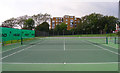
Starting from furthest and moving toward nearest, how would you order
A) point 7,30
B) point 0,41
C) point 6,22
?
point 6,22, point 7,30, point 0,41

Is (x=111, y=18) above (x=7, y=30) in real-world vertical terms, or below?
above

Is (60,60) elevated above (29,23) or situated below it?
below

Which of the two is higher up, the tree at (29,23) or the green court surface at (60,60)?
the tree at (29,23)

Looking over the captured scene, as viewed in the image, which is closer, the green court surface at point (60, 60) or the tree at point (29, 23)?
the green court surface at point (60, 60)

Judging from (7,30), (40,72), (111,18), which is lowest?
(40,72)

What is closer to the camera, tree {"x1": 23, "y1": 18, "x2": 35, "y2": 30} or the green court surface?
the green court surface

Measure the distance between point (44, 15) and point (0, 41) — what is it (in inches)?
2496

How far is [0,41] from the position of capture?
676 inches

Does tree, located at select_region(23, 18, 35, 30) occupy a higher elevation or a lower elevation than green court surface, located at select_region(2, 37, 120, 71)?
higher

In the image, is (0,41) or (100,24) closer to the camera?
(0,41)

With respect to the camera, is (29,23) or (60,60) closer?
(60,60)

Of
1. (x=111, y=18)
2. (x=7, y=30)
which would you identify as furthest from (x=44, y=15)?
(x=7, y=30)

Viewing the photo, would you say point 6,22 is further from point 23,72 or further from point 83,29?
point 23,72

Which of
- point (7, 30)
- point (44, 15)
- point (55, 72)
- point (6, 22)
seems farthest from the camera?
point (44, 15)
